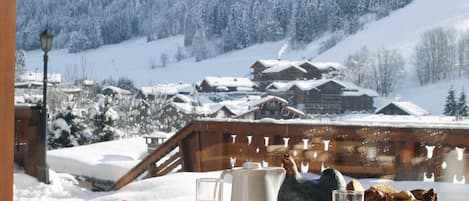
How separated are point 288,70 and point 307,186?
14.6ft

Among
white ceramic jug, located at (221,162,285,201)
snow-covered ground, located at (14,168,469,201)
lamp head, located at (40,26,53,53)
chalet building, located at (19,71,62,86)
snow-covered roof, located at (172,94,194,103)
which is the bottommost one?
snow-covered ground, located at (14,168,469,201)

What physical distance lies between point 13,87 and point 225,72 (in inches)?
176

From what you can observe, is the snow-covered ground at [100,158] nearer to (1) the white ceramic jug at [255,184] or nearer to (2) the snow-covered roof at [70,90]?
(2) the snow-covered roof at [70,90]

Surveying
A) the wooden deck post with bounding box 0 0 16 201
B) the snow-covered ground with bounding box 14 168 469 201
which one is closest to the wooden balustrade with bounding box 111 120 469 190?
the snow-covered ground with bounding box 14 168 469 201

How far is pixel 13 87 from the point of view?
1.30m

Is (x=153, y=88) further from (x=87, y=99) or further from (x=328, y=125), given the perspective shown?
(x=328, y=125)

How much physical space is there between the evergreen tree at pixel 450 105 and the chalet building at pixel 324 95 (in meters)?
0.56

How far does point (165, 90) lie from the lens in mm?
5859

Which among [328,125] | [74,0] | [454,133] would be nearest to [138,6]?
[74,0]

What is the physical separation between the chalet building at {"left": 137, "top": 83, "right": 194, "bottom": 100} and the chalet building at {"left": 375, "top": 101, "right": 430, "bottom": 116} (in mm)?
1695

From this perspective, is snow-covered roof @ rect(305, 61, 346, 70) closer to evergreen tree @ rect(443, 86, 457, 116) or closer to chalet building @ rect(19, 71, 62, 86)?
evergreen tree @ rect(443, 86, 457, 116)

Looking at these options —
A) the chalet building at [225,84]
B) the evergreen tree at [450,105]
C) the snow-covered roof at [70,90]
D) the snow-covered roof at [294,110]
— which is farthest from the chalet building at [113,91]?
the evergreen tree at [450,105]

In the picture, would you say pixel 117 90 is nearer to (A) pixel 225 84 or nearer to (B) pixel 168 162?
(A) pixel 225 84

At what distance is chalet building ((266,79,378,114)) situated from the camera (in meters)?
5.24
